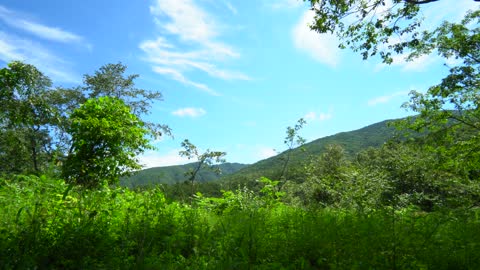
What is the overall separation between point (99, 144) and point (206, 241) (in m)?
6.13

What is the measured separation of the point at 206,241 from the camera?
4207 mm

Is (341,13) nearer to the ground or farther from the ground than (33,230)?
farther from the ground

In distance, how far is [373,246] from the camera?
12.5 feet

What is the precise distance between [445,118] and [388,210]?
15.5m

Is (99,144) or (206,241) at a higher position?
(99,144)

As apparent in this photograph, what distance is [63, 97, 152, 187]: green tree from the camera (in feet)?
28.3

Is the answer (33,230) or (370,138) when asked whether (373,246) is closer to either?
(33,230)

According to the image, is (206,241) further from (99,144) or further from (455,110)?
(455,110)

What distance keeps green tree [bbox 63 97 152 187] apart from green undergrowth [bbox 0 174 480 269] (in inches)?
132

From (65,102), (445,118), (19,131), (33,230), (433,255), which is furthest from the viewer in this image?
(65,102)

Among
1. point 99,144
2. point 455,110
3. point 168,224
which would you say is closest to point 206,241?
point 168,224

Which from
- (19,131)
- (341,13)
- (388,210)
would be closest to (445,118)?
(341,13)

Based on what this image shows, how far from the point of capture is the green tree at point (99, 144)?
28.3 feet

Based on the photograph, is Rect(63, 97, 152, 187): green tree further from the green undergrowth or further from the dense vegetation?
the green undergrowth
